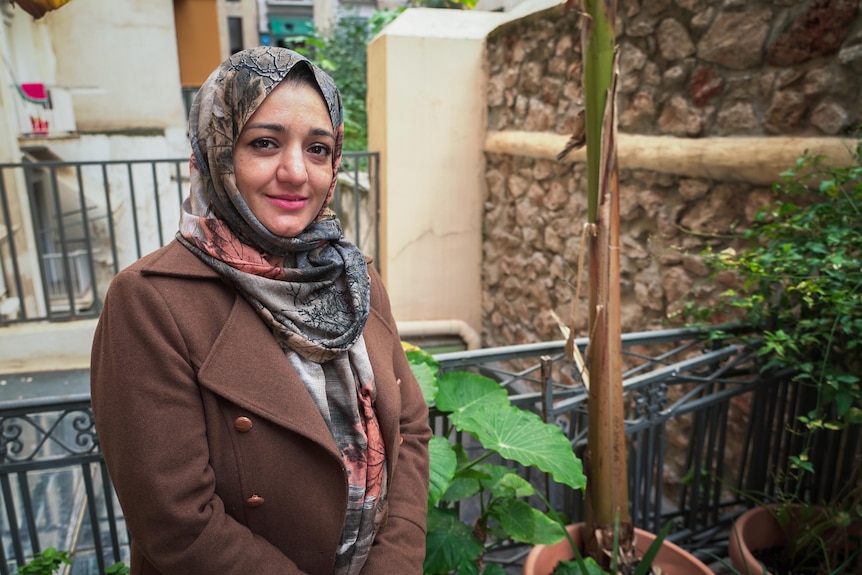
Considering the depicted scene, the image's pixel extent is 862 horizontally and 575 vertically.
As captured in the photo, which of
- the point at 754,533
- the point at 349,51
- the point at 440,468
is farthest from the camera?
the point at 349,51

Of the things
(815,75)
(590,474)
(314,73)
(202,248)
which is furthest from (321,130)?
(815,75)

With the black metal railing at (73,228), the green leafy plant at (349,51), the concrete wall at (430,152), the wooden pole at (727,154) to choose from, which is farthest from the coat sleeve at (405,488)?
the green leafy plant at (349,51)

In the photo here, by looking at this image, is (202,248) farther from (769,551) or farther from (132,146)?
(769,551)

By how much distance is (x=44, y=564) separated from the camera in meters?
1.62

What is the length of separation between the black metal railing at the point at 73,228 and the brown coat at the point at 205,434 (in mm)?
1833

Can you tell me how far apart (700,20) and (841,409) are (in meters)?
1.57

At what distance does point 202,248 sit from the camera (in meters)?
0.89

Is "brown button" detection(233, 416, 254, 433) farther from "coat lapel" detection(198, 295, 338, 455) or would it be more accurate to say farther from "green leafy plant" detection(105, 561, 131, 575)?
"green leafy plant" detection(105, 561, 131, 575)

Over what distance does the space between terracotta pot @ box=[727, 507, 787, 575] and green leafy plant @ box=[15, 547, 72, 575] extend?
2017mm

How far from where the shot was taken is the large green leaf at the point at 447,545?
4.81 ft

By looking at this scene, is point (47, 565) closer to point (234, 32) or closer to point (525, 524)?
point (525, 524)

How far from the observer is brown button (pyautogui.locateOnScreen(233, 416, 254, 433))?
2.89ft

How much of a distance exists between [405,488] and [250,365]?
1.37 feet

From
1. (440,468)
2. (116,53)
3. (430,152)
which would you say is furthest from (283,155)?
(430,152)
